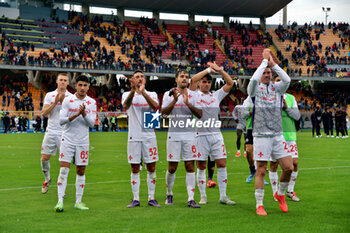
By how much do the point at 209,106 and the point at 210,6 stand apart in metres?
53.2

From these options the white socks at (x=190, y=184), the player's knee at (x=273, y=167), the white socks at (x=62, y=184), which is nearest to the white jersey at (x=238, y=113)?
the player's knee at (x=273, y=167)

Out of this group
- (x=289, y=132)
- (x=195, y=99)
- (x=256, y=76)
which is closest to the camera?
(x=256, y=76)

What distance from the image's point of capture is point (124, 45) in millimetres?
52281

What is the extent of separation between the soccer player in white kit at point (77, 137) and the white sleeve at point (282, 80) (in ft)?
10.3

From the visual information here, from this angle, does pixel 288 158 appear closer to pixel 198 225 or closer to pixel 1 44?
pixel 198 225

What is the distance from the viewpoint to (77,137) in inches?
321

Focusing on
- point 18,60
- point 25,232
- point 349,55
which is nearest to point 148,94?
point 25,232

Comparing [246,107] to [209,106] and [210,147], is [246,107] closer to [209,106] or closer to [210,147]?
[209,106]

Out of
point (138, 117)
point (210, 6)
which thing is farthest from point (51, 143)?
point (210, 6)

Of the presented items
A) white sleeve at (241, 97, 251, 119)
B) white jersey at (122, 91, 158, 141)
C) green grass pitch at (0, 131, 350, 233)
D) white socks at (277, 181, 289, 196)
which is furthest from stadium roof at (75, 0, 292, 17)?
white socks at (277, 181, 289, 196)

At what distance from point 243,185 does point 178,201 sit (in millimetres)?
2588

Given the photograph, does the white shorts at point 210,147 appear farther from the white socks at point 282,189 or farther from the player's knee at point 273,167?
the white socks at point 282,189

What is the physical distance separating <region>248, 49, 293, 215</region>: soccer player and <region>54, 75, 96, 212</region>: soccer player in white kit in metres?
2.78

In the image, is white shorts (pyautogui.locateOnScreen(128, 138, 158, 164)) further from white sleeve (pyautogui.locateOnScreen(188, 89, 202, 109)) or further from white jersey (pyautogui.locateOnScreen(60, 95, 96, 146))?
white sleeve (pyautogui.locateOnScreen(188, 89, 202, 109))
